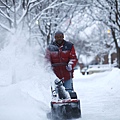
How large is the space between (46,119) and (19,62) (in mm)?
6490

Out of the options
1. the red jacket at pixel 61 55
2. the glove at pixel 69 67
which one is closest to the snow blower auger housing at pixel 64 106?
the glove at pixel 69 67

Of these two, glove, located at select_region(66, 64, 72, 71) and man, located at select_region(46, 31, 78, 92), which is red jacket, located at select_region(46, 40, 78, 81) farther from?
glove, located at select_region(66, 64, 72, 71)

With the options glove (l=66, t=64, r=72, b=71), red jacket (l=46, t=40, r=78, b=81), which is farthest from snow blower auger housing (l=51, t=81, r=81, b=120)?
red jacket (l=46, t=40, r=78, b=81)

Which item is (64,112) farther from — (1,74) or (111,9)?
(111,9)

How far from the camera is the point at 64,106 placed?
17.5 ft

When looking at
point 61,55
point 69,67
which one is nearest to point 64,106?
point 69,67

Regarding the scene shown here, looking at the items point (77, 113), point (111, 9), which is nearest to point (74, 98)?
point (77, 113)

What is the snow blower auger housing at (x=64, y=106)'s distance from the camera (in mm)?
5355

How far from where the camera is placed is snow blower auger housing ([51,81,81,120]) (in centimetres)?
536

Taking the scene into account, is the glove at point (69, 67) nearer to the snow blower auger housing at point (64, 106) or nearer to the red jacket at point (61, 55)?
the red jacket at point (61, 55)

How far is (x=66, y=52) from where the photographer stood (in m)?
5.87

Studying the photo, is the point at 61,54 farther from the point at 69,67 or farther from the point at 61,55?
the point at 69,67

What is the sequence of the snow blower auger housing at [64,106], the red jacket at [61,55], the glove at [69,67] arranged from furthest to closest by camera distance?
the red jacket at [61,55] < the glove at [69,67] < the snow blower auger housing at [64,106]

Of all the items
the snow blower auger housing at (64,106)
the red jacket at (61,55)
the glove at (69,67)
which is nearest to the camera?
the snow blower auger housing at (64,106)
